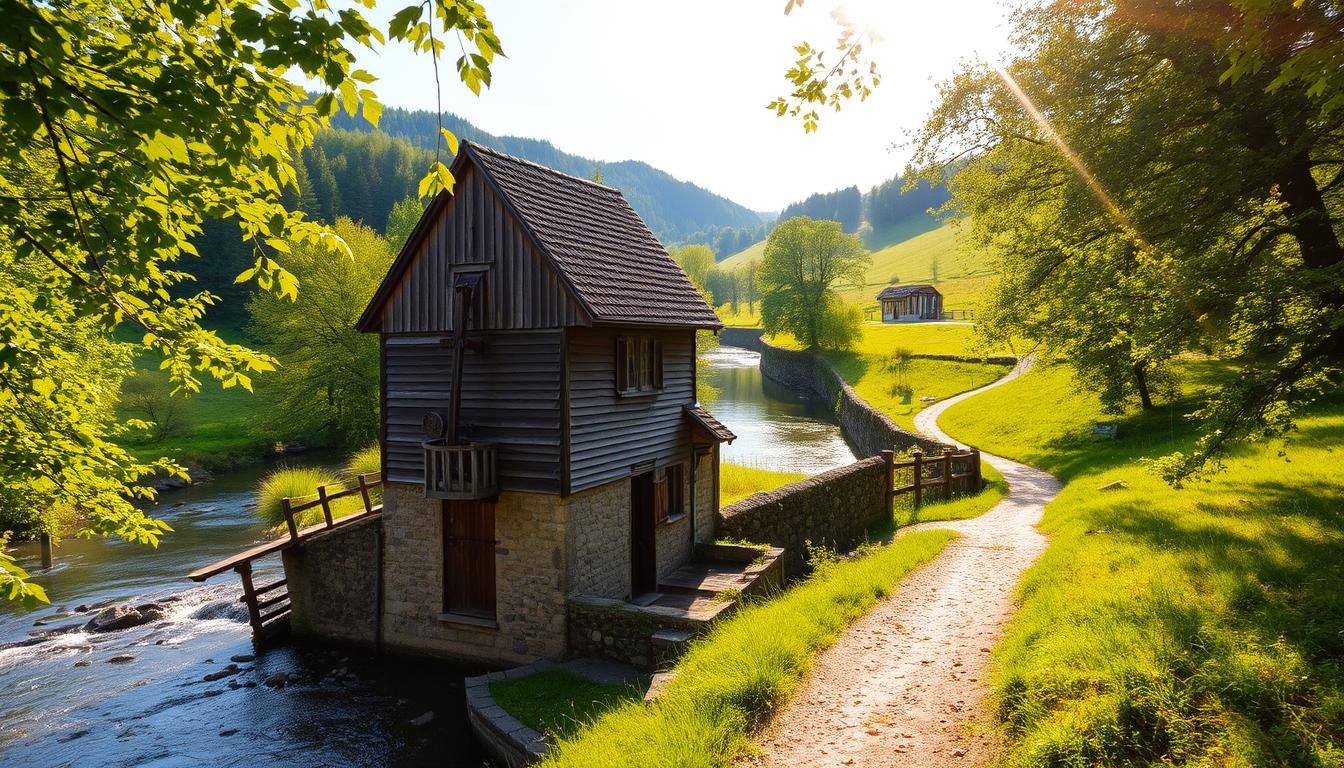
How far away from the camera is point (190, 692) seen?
42.9 feet

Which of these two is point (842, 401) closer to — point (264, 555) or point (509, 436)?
point (509, 436)

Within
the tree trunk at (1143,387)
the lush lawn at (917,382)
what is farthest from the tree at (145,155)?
the lush lawn at (917,382)

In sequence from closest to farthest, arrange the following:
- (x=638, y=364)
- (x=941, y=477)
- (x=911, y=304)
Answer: (x=638, y=364), (x=941, y=477), (x=911, y=304)

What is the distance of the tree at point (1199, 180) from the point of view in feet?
28.6

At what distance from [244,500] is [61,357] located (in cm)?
2338

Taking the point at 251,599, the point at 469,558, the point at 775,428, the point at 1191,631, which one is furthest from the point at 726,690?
the point at 775,428

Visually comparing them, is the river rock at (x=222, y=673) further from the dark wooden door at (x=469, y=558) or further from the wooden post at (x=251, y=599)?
the dark wooden door at (x=469, y=558)

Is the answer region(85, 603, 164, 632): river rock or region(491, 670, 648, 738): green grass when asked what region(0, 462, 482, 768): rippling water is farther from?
region(491, 670, 648, 738): green grass

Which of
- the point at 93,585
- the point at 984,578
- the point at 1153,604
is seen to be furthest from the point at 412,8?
the point at 93,585

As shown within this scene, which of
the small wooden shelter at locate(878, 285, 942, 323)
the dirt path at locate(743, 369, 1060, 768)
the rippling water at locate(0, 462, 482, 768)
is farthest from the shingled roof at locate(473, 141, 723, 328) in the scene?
the small wooden shelter at locate(878, 285, 942, 323)

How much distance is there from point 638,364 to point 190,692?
10645 mm

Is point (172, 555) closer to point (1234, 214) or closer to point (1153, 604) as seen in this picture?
point (1153, 604)

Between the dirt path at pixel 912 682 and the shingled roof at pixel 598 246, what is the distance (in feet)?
22.4

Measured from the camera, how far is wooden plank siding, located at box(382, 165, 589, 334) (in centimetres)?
1246
